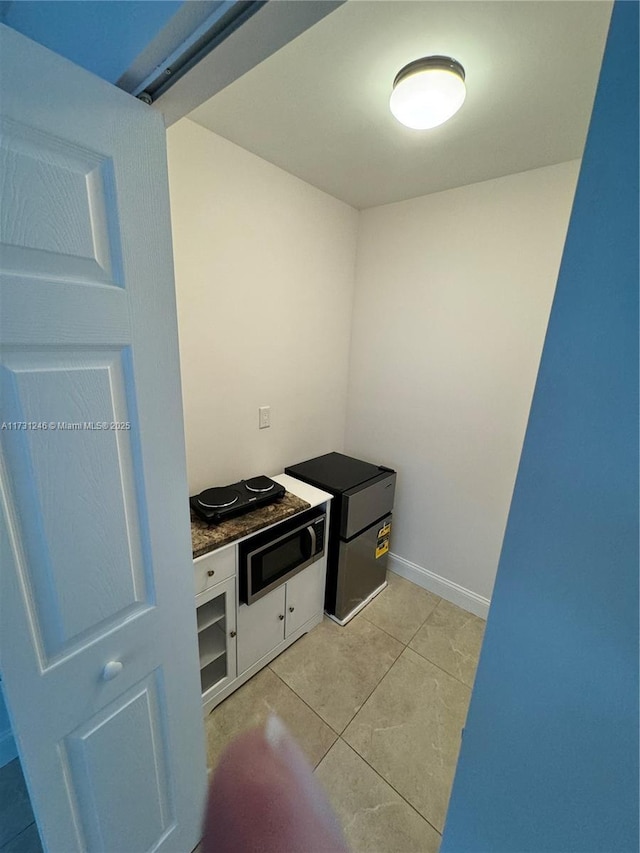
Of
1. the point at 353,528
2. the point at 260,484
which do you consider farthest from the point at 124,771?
the point at 353,528

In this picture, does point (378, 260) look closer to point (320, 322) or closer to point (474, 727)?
point (320, 322)

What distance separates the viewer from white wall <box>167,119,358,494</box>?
58.1 inches

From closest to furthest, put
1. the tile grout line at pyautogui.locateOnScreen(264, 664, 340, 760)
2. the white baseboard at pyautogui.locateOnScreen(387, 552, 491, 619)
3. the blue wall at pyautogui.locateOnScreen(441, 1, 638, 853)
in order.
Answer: the blue wall at pyautogui.locateOnScreen(441, 1, 638, 853) → the tile grout line at pyautogui.locateOnScreen(264, 664, 340, 760) → the white baseboard at pyautogui.locateOnScreen(387, 552, 491, 619)

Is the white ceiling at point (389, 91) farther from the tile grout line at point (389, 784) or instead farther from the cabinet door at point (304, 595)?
the tile grout line at point (389, 784)

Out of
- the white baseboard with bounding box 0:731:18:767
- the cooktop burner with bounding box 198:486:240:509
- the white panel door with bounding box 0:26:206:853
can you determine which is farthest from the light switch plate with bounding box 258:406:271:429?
the white baseboard with bounding box 0:731:18:767

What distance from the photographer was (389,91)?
115cm

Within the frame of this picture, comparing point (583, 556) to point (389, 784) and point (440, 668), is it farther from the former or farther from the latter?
point (440, 668)

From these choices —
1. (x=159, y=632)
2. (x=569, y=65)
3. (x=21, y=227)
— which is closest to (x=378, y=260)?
(x=569, y=65)

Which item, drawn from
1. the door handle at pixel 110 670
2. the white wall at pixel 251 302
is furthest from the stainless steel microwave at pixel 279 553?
the door handle at pixel 110 670

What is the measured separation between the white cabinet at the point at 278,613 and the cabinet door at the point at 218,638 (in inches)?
1.9

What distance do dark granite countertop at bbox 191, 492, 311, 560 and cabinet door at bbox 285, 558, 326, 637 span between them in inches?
15.5

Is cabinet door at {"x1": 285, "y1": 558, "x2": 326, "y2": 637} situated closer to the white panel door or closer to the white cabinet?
the white cabinet

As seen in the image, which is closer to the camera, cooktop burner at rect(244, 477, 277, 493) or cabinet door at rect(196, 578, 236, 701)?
cabinet door at rect(196, 578, 236, 701)

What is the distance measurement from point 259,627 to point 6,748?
1.03 m
